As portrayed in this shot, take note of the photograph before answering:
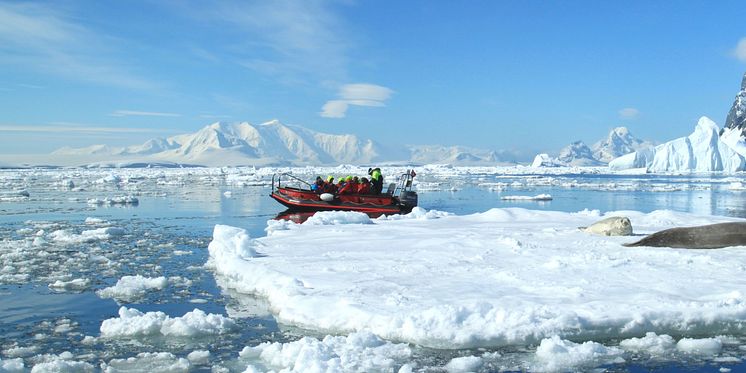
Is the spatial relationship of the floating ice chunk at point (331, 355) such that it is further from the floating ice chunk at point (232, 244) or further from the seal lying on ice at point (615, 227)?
the seal lying on ice at point (615, 227)

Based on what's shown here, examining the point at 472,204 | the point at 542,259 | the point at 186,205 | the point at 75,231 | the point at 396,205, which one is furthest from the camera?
the point at 472,204

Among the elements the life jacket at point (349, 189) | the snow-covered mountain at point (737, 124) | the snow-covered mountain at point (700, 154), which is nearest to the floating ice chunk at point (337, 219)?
the life jacket at point (349, 189)

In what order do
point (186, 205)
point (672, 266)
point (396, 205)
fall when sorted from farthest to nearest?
point (186, 205) < point (396, 205) < point (672, 266)

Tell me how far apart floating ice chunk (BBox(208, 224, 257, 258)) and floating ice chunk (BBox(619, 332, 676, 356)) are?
4.81 meters

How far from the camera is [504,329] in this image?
4.65 meters

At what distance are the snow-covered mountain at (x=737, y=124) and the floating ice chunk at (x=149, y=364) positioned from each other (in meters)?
90.5

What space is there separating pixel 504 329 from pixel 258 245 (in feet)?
16.5

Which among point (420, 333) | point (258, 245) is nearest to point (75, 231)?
point (258, 245)

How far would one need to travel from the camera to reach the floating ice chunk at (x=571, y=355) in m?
4.19

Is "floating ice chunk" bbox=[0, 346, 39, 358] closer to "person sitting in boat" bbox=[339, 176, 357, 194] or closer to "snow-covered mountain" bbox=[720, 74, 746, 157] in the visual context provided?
"person sitting in boat" bbox=[339, 176, 357, 194]

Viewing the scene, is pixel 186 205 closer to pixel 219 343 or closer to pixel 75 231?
pixel 75 231

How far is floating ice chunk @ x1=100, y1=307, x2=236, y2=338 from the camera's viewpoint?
501 centimetres

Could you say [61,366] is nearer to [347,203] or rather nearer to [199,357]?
[199,357]

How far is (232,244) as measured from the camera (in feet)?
28.5
